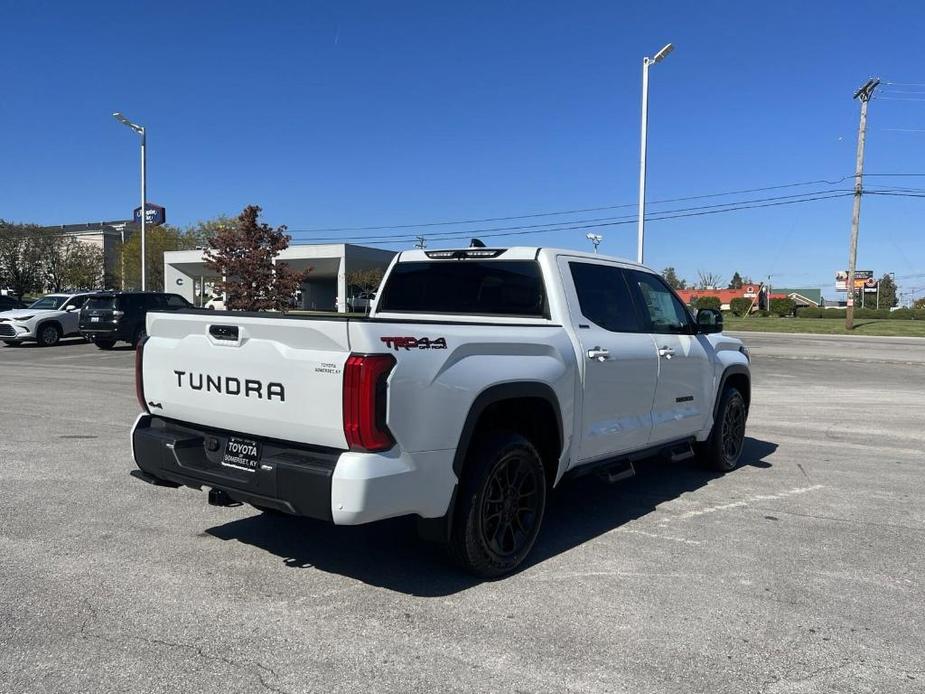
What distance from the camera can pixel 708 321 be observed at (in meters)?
6.41

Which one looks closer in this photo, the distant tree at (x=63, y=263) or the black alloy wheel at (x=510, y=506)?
the black alloy wheel at (x=510, y=506)

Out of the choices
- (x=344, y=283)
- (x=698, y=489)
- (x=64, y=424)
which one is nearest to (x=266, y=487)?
(x=698, y=489)

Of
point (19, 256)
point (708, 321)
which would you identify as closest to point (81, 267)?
point (19, 256)

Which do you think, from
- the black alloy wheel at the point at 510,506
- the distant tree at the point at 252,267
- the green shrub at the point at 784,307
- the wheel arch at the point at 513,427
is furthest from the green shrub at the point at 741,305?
the black alloy wheel at the point at 510,506

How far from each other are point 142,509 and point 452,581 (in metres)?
2.61

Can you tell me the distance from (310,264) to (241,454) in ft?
199

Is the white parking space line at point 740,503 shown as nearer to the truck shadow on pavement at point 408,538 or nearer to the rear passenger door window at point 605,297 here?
the truck shadow on pavement at point 408,538

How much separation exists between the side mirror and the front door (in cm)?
10

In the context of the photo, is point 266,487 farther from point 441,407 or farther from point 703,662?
point 703,662

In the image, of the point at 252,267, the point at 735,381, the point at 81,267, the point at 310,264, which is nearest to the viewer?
the point at 735,381

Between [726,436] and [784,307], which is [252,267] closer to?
[726,436]

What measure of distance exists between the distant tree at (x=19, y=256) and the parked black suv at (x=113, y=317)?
172ft

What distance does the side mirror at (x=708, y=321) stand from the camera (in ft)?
20.8

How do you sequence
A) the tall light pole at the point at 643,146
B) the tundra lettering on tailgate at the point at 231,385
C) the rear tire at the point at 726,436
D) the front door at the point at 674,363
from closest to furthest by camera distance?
1. the tundra lettering on tailgate at the point at 231,385
2. the front door at the point at 674,363
3. the rear tire at the point at 726,436
4. the tall light pole at the point at 643,146
